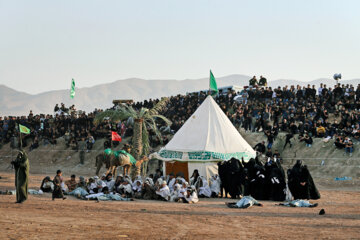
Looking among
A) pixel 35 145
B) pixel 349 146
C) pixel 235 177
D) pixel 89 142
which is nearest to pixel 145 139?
pixel 235 177

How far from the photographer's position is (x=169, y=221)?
1266 centimetres

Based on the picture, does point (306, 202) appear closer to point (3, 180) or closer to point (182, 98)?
point (3, 180)

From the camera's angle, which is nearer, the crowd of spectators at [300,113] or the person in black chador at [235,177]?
the person in black chador at [235,177]

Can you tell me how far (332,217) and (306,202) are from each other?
3041 mm

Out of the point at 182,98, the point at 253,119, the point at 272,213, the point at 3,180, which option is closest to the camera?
the point at 272,213

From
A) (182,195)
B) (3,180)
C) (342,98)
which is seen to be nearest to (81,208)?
(182,195)

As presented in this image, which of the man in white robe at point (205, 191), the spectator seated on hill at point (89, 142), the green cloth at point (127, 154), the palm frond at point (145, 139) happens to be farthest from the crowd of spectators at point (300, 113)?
the man in white robe at point (205, 191)

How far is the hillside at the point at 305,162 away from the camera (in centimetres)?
2534

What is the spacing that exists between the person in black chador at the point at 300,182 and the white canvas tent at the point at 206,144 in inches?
135

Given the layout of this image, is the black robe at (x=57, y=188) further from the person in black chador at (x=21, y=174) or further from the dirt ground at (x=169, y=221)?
the person in black chador at (x=21, y=174)

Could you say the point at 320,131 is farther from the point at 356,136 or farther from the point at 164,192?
the point at 164,192

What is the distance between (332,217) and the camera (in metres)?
13.8

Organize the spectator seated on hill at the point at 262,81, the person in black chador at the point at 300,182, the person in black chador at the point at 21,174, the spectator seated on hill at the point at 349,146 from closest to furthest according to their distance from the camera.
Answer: the person in black chador at the point at 21,174 < the person in black chador at the point at 300,182 < the spectator seated on hill at the point at 349,146 < the spectator seated on hill at the point at 262,81

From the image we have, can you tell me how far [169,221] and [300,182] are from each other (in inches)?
278
